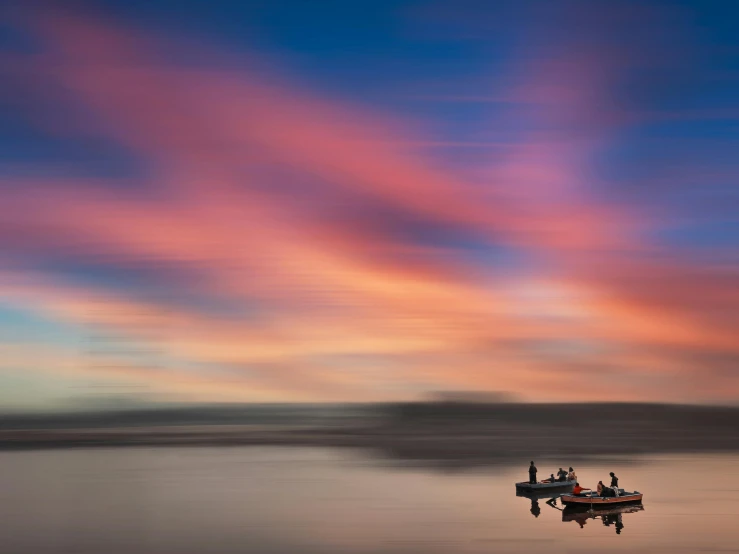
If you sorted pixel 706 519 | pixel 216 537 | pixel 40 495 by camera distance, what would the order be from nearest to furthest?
pixel 216 537, pixel 706 519, pixel 40 495

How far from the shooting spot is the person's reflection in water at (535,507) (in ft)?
130

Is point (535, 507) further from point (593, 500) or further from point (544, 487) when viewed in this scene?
point (544, 487)

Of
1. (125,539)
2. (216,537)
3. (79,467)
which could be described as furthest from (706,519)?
(79,467)

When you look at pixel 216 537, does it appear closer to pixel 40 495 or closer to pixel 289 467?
pixel 40 495

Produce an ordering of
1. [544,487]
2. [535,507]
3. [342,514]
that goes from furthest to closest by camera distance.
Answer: [544,487]
[535,507]
[342,514]

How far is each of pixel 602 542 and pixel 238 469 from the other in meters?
47.4

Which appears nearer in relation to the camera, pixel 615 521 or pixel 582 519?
pixel 615 521

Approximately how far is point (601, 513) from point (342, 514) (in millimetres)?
12687

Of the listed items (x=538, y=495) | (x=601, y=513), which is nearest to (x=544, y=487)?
(x=538, y=495)

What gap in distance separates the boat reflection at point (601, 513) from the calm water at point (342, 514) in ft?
1.35

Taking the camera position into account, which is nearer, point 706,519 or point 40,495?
point 706,519

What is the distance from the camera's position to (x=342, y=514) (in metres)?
39.2

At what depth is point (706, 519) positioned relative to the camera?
123 ft

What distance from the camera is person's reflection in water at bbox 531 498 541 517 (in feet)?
130
